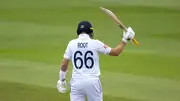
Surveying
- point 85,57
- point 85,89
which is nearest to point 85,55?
point 85,57

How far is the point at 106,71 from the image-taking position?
10.8 metres

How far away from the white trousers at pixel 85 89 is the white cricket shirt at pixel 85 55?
0.06m

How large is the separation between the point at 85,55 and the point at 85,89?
0.43 metres

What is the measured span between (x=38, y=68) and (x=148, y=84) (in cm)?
262

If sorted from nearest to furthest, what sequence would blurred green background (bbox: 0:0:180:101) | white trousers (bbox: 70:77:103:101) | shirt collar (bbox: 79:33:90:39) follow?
white trousers (bbox: 70:77:103:101) → shirt collar (bbox: 79:33:90:39) → blurred green background (bbox: 0:0:180:101)

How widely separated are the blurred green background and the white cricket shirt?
2.54 metres

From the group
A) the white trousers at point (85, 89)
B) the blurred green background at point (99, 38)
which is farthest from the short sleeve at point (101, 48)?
the blurred green background at point (99, 38)

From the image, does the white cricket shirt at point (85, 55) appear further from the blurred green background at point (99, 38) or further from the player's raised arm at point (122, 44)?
the blurred green background at point (99, 38)

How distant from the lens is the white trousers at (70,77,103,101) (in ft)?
21.0

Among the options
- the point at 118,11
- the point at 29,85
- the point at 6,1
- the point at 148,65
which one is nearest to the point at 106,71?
the point at 148,65

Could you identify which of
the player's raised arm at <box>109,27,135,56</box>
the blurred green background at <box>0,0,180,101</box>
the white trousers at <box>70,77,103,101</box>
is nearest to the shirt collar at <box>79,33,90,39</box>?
the player's raised arm at <box>109,27,135,56</box>

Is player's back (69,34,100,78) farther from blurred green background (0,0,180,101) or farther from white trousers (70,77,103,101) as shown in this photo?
blurred green background (0,0,180,101)

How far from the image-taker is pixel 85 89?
643 cm

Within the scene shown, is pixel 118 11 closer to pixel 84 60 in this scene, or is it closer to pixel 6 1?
pixel 6 1
